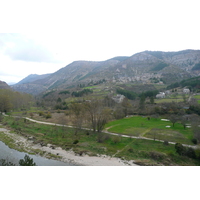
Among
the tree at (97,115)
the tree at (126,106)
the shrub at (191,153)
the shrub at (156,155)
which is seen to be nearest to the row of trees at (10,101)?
the tree at (97,115)

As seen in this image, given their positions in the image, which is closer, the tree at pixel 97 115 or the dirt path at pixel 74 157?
the dirt path at pixel 74 157

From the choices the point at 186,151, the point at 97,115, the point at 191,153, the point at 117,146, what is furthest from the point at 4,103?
the point at 191,153

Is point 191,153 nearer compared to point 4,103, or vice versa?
point 191,153

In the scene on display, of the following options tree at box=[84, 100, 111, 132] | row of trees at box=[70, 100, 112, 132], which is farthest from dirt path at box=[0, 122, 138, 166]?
tree at box=[84, 100, 111, 132]

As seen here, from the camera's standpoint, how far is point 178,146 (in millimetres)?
17906

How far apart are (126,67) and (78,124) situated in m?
164

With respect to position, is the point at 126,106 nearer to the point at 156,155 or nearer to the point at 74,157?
the point at 156,155

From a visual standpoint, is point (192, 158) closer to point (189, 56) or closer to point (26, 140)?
point (26, 140)

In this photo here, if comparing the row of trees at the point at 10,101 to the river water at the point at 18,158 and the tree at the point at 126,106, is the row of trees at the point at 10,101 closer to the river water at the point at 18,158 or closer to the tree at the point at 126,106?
the river water at the point at 18,158

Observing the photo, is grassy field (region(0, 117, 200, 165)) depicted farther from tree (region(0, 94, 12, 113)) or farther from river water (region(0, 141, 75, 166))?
tree (region(0, 94, 12, 113))

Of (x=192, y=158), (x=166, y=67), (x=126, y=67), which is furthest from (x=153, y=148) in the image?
(x=126, y=67)

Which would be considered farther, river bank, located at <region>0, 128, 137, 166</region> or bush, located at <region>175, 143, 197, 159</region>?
bush, located at <region>175, 143, 197, 159</region>

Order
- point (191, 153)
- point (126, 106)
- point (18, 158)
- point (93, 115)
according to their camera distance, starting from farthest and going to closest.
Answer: point (126, 106), point (93, 115), point (191, 153), point (18, 158)

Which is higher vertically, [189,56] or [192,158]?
[189,56]
